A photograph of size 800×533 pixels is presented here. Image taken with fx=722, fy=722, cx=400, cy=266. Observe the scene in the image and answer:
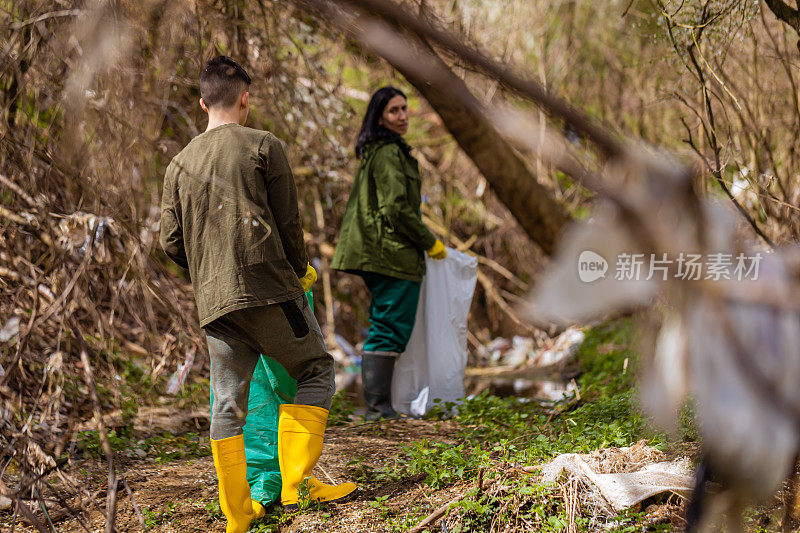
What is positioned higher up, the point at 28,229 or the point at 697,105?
the point at 697,105

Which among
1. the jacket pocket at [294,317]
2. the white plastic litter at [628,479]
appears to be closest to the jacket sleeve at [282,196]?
the jacket pocket at [294,317]

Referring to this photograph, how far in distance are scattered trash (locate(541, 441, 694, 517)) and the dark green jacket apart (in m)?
1.45

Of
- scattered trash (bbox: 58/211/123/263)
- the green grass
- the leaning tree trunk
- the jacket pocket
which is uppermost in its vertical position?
the leaning tree trunk

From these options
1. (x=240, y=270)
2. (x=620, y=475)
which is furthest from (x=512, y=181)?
(x=240, y=270)

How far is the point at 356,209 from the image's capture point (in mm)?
3740

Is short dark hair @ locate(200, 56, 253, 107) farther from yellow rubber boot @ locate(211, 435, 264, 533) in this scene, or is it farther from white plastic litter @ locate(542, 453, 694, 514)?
white plastic litter @ locate(542, 453, 694, 514)

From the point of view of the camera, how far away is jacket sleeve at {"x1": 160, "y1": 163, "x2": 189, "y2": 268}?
2.37 m

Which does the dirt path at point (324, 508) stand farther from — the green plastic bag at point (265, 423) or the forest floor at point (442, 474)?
→ the green plastic bag at point (265, 423)

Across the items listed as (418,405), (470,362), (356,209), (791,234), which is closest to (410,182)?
(356,209)

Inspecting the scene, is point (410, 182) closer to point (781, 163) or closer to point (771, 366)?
point (781, 163)

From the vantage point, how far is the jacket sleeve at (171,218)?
93.3 inches

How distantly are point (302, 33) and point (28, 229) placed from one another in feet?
7.21

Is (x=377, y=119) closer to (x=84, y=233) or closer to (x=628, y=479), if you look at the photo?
(x=84, y=233)

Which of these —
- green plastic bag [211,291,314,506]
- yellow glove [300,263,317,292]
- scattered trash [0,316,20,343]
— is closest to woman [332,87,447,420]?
yellow glove [300,263,317,292]
